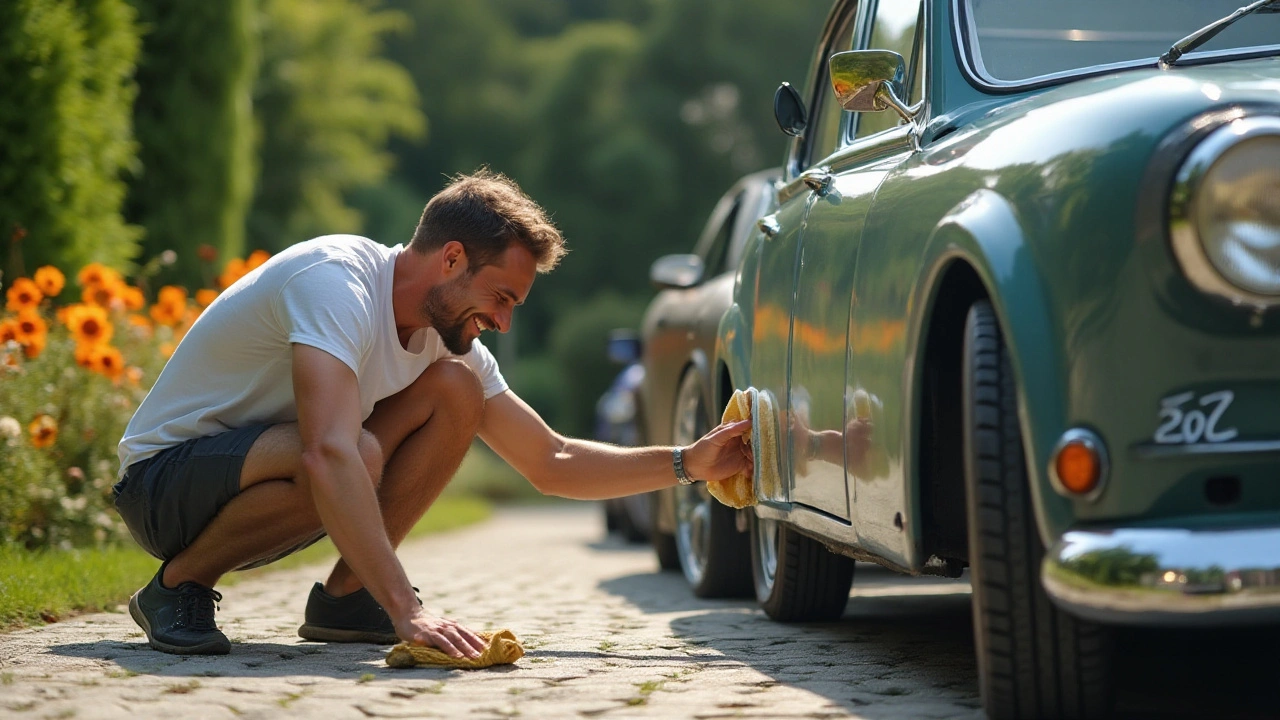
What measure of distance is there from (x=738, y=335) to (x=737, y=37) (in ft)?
104

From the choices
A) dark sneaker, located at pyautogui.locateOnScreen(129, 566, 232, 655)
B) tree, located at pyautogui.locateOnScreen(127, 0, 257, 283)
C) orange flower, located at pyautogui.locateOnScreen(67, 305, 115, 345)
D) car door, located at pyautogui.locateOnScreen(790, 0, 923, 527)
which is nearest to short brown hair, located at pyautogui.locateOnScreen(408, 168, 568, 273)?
car door, located at pyautogui.locateOnScreen(790, 0, 923, 527)

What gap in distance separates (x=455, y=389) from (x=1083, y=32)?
2001 millimetres

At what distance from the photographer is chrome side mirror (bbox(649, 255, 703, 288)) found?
7.43 meters

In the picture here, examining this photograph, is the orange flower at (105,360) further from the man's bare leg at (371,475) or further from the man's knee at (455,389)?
the man's knee at (455,389)

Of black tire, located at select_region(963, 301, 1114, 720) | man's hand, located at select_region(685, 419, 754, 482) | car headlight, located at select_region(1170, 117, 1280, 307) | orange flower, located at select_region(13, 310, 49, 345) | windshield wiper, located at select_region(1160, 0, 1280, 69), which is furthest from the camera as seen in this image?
orange flower, located at select_region(13, 310, 49, 345)

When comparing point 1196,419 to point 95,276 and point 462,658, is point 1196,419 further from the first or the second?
point 95,276

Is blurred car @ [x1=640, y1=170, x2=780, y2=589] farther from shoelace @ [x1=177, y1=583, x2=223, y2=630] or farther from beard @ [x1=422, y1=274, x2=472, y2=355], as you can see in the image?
shoelace @ [x1=177, y1=583, x2=223, y2=630]

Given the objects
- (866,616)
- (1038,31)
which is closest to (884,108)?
(1038,31)

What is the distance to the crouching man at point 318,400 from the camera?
4273mm

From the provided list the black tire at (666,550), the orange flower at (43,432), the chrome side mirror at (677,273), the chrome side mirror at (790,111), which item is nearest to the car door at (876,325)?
the chrome side mirror at (790,111)

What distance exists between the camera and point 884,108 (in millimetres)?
4141

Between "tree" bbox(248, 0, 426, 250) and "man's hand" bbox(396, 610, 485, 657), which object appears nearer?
"man's hand" bbox(396, 610, 485, 657)

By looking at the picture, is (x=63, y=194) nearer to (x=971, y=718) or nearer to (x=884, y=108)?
(x=884, y=108)

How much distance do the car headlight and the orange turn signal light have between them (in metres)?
0.34
